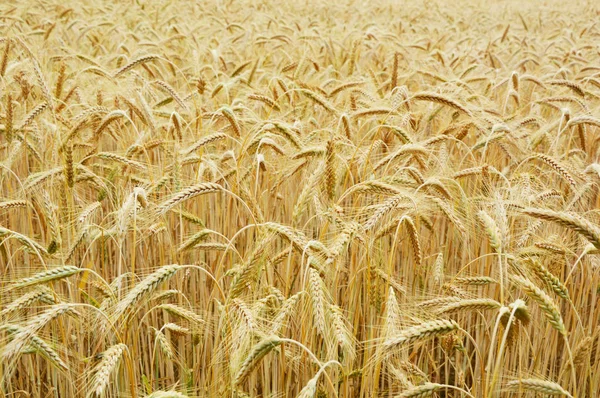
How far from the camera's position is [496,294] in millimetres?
2307

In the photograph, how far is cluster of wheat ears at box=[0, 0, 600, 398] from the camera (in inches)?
62.2

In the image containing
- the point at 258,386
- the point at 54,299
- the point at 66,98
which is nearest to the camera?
the point at 54,299

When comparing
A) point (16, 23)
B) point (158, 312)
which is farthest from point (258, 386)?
point (16, 23)

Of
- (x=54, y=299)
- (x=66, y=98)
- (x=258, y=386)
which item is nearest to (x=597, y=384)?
(x=258, y=386)

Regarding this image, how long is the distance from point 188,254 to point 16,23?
4133 mm

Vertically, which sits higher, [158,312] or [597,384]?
[158,312]

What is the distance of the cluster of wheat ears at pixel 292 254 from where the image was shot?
1.58 m

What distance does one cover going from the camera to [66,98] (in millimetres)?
3238

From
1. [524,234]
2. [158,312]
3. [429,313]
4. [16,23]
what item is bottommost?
[158,312]

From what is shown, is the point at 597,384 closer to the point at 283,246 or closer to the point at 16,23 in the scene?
the point at 283,246

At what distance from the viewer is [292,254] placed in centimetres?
204

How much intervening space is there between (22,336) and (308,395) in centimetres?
70

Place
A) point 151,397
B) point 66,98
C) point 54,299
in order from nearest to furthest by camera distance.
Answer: point 151,397
point 54,299
point 66,98

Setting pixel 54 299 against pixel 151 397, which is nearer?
pixel 151 397
